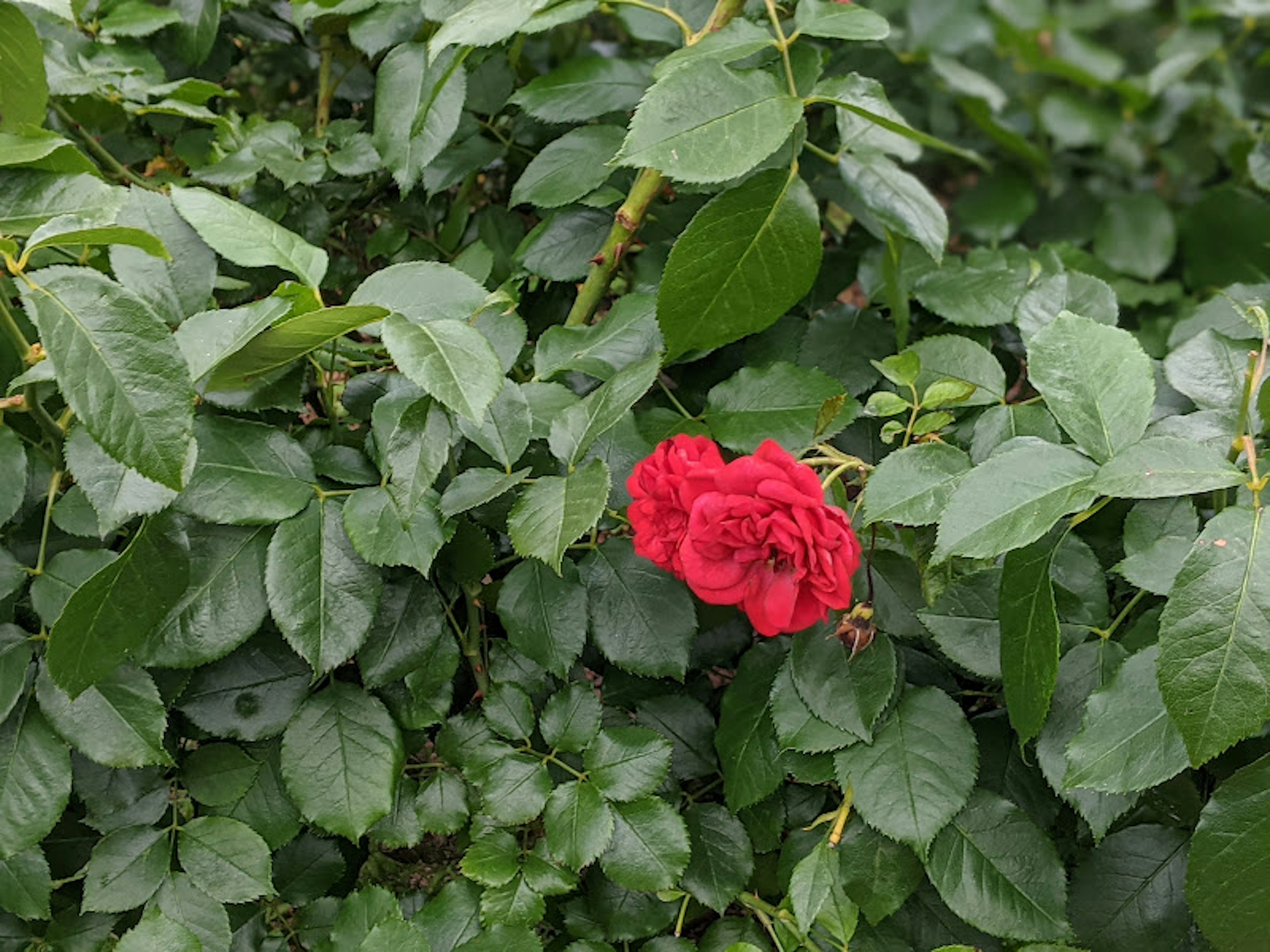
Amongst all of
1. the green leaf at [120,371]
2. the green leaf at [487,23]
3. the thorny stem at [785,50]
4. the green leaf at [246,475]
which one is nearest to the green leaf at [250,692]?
the green leaf at [246,475]

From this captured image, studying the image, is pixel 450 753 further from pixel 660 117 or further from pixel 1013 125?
pixel 1013 125

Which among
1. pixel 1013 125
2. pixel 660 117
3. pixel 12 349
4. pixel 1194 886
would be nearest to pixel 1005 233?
pixel 1013 125

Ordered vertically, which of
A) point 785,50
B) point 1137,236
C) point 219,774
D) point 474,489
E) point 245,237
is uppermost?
point 785,50

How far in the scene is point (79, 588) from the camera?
657mm

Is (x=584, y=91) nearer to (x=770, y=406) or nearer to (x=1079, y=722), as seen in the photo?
(x=770, y=406)

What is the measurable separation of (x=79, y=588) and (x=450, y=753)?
271mm

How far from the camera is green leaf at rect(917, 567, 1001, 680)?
0.73 meters

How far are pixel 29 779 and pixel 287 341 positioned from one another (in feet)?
1.09

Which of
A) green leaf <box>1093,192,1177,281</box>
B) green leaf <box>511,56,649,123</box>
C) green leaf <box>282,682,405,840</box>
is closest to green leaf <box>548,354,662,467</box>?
green leaf <box>282,682,405,840</box>

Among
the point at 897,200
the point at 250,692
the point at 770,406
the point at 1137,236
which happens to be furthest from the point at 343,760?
the point at 1137,236

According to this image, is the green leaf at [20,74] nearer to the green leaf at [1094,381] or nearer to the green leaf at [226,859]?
the green leaf at [226,859]

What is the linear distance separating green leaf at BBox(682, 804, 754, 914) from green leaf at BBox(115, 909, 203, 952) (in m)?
0.33

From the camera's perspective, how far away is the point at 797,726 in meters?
0.74

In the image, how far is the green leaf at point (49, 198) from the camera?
70 centimetres
